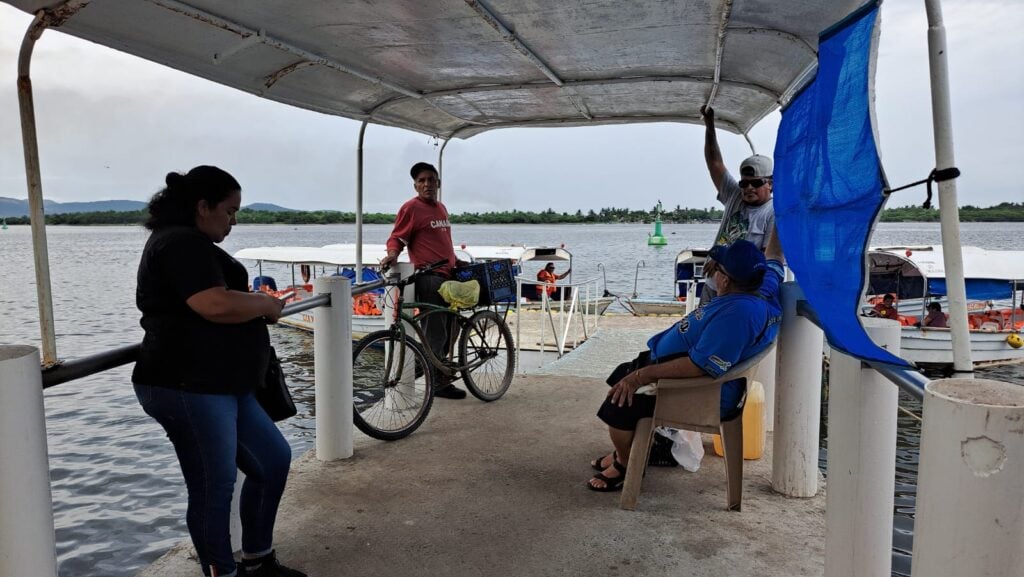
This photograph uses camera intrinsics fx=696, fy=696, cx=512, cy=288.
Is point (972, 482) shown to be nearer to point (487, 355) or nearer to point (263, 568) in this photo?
point (263, 568)

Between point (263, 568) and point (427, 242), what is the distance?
2.96m

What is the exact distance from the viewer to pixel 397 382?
4770 mm

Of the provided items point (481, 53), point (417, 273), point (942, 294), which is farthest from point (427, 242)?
point (942, 294)

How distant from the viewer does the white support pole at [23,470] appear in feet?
5.60

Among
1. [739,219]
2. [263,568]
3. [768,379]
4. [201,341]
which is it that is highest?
[739,219]

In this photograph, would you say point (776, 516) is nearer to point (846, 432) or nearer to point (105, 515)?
point (846, 432)

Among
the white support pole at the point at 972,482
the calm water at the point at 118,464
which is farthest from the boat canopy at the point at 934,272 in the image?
the white support pole at the point at 972,482

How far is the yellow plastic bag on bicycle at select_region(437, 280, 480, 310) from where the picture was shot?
5.00 m

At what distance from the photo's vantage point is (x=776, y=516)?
11.0 ft

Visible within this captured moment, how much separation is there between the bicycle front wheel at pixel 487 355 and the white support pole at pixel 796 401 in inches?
93.2

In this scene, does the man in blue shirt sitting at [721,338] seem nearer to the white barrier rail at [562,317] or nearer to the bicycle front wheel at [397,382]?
the bicycle front wheel at [397,382]

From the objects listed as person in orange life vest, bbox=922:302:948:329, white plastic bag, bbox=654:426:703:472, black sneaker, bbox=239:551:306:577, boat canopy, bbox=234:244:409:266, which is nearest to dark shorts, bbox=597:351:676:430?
white plastic bag, bbox=654:426:703:472

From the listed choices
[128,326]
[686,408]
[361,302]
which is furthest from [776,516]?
[128,326]

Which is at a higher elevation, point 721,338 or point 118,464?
point 721,338
